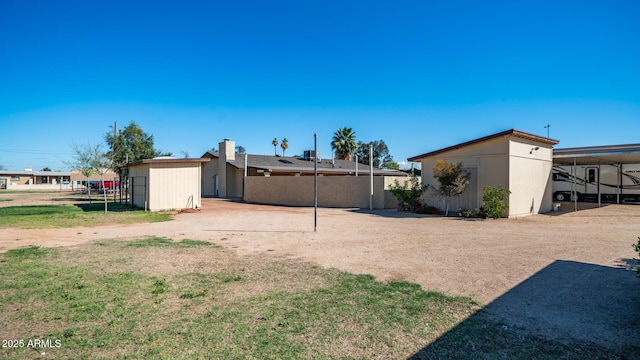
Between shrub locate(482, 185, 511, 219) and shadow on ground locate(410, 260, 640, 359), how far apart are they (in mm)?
9779

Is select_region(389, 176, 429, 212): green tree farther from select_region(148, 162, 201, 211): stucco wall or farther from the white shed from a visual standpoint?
select_region(148, 162, 201, 211): stucco wall

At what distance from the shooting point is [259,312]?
455 cm

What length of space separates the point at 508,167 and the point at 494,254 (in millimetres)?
9320

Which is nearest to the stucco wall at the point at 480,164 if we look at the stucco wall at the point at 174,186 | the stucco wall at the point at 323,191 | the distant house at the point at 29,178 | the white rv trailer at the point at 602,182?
the stucco wall at the point at 323,191

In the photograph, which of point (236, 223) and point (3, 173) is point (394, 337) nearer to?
point (236, 223)

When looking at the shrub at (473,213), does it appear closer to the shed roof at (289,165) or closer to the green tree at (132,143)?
the shed roof at (289,165)

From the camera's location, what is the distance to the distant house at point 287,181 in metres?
22.5

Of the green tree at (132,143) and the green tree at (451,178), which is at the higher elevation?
the green tree at (132,143)

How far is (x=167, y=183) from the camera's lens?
2078 cm

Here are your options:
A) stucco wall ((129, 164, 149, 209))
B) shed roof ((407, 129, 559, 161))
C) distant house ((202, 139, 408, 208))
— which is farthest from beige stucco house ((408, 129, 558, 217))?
stucco wall ((129, 164, 149, 209))

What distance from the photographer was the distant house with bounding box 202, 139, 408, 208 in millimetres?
22453

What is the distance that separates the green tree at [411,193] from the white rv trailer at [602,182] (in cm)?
1018

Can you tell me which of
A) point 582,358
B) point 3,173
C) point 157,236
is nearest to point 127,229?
point 157,236

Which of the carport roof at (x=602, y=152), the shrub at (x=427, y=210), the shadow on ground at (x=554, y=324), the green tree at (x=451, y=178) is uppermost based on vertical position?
the carport roof at (x=602, y=152)
